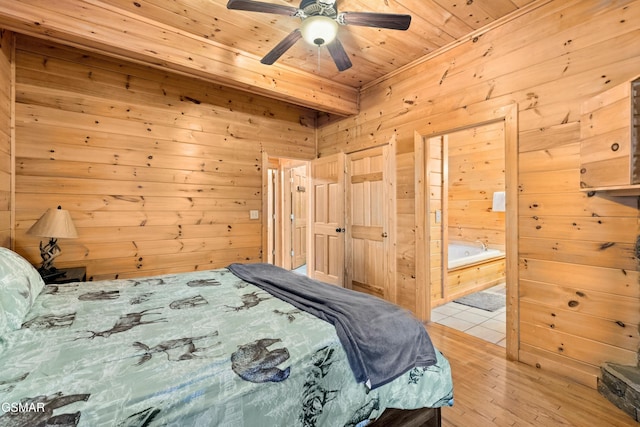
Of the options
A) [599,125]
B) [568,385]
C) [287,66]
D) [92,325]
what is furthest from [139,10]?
[568,385]

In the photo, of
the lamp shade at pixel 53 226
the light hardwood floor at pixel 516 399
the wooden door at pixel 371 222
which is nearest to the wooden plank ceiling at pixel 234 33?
the wooden door at pixel 371 222

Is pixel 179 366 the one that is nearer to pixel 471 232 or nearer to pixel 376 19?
pixel 376 19

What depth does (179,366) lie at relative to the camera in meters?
1.05

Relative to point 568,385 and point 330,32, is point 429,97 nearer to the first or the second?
point 330,32

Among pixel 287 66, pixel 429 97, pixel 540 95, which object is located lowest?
pixel 540 95

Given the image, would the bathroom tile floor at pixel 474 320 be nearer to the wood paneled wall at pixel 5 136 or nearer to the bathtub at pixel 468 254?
the bathtub at pixel 468 254

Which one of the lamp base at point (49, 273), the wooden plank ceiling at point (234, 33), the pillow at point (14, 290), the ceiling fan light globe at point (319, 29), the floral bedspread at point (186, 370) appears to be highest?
the wooden plank ceiling at point (234, 33)

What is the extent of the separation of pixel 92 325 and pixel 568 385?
117 inches

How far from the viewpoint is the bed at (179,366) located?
900mm

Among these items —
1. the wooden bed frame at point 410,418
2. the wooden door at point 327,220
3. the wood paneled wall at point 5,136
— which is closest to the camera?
the wooden bed frame at point 410,418

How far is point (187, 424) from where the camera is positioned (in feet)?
3.05

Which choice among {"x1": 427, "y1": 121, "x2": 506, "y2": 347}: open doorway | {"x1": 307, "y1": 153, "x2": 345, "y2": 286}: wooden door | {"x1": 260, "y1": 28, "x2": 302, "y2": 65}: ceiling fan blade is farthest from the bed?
{"x1": 307, "y1": 153, "x2": 345, "y2": 286}: wooden door

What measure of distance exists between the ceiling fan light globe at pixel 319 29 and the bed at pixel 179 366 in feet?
5.94

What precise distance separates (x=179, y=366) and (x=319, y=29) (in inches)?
83.2
